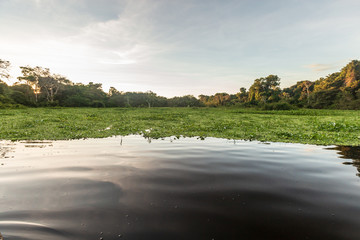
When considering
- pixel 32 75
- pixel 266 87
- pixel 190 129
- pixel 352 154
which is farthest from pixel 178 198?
pixel 266 87

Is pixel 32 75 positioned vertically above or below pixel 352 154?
above

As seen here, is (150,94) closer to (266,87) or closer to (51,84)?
(51,84)

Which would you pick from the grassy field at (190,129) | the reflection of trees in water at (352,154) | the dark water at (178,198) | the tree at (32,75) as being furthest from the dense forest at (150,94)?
the dark water at (178,198)

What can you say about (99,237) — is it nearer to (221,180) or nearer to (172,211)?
(172,211)

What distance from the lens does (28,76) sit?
77812 millimetres

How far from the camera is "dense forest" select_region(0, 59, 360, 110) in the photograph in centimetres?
7225

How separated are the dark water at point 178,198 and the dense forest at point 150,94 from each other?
67790mm

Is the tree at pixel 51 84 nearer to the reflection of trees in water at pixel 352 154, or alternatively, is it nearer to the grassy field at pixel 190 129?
the grassy field at pixel 190 129

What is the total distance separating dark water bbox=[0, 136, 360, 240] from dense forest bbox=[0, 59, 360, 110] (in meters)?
67.8

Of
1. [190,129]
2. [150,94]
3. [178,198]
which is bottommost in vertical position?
[178,198]

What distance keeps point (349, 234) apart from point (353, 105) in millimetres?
88417

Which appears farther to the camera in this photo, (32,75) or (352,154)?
(32,75)

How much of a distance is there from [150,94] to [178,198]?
408 feet

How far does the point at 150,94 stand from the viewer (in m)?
126
